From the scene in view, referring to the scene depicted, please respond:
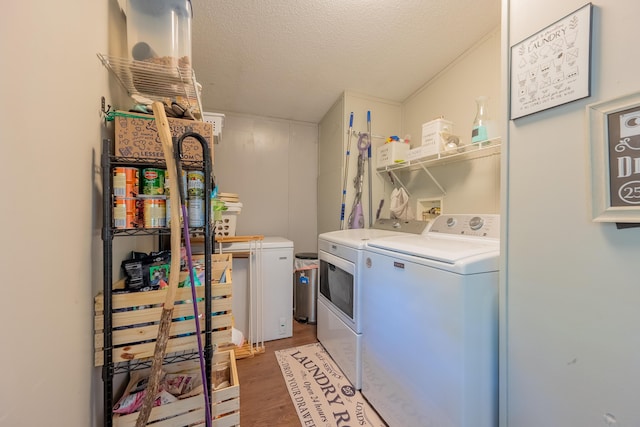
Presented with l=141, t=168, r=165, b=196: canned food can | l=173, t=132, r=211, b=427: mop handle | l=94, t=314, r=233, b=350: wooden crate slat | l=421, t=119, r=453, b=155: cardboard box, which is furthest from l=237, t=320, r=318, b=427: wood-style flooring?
l=421, t=119, r=453, b=155: cardboard box

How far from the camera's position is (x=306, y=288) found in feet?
8.55

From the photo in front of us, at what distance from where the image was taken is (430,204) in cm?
223

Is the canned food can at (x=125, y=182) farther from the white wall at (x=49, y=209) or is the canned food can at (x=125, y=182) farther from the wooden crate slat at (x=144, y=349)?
the wooden crate slat at (x=144, y=349)

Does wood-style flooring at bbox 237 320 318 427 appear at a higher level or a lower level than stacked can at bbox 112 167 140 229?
lower

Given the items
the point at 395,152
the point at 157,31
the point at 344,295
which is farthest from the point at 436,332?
the point at 157,31

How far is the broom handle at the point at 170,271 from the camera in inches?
32.7

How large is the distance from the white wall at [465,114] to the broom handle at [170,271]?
1.78m

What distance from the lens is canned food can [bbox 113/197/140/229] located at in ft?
2.88

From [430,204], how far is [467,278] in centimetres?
144

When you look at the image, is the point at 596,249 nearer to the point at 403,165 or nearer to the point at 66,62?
the point at 403,165

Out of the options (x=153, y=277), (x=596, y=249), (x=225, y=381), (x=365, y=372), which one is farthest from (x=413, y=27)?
(x=225, y=381)

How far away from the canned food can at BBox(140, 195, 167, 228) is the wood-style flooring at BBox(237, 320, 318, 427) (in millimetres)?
1242

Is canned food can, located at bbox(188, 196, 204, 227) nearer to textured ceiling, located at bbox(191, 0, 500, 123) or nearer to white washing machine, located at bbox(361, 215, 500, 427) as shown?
white washing machine, located at bbox(361, 215, 500, 427)

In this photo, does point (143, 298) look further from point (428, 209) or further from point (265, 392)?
point (428, 209)
